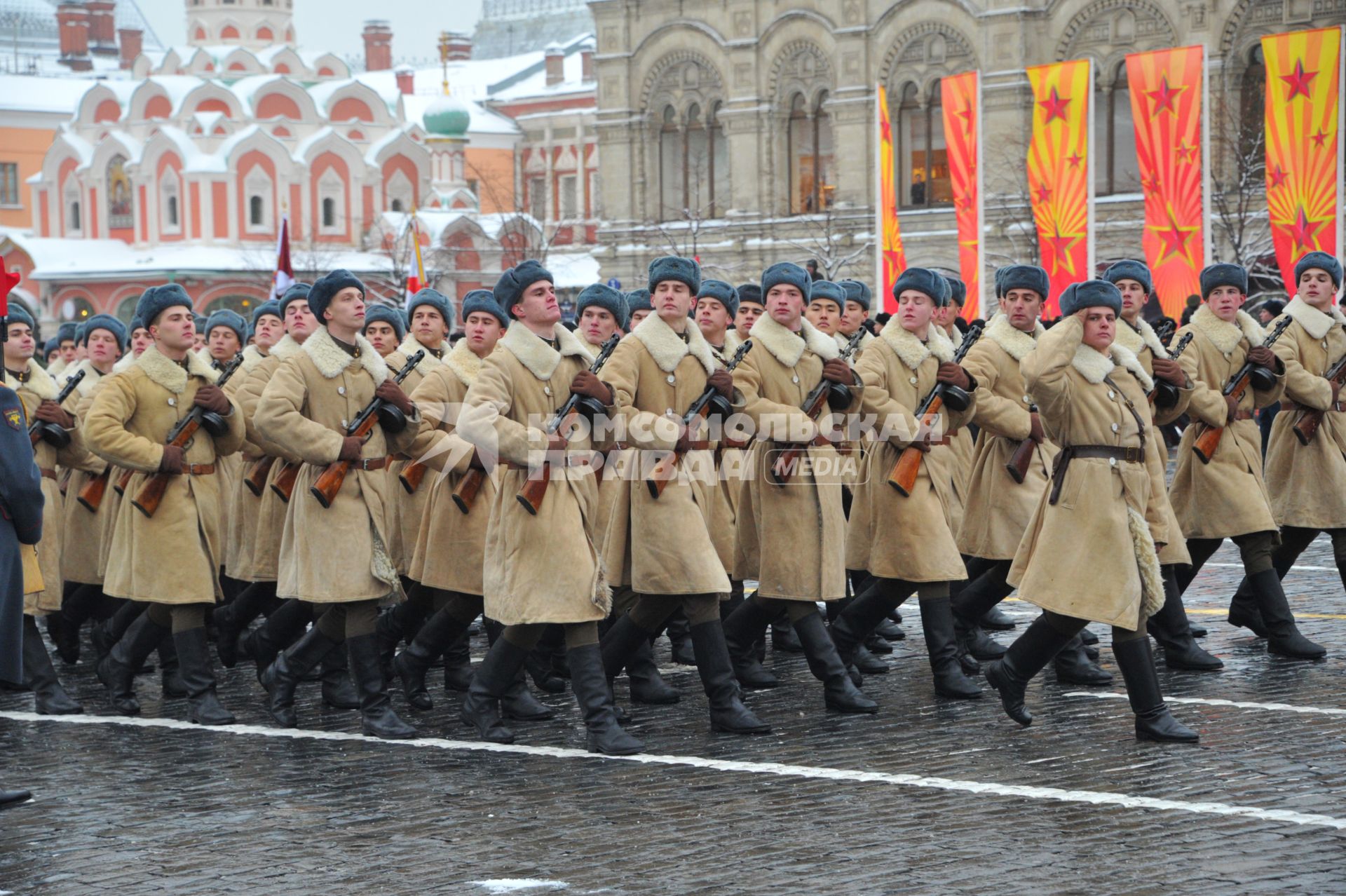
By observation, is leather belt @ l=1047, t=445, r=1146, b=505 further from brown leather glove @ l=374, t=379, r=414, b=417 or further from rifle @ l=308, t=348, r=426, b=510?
rifle @ l=308, t=348, r=426, b=510

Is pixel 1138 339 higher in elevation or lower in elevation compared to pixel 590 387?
higher

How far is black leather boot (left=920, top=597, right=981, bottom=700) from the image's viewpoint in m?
8.96

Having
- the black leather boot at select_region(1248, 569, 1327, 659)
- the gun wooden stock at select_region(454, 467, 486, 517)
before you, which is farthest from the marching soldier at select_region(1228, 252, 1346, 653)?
the gun wooden stock at select_region(454, 467, 486, 517)

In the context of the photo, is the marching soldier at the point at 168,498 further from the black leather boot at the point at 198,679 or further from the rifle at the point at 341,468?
the rifle at the point at 341,468

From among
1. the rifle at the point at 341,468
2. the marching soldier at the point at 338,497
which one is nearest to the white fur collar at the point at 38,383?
the marching soldier at the point at 338,497

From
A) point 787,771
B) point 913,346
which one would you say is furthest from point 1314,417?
point 787,771

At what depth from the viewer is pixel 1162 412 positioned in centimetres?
938

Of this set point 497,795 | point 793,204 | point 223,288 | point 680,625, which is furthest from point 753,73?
point 497,795

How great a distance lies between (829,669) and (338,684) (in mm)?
2356

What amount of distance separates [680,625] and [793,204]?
36557 mm

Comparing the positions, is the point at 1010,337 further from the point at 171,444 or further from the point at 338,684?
the point at 171,444

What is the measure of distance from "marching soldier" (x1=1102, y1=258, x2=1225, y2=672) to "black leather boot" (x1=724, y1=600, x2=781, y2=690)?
192cm

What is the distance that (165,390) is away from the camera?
9094mm

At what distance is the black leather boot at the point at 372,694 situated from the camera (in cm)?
830
